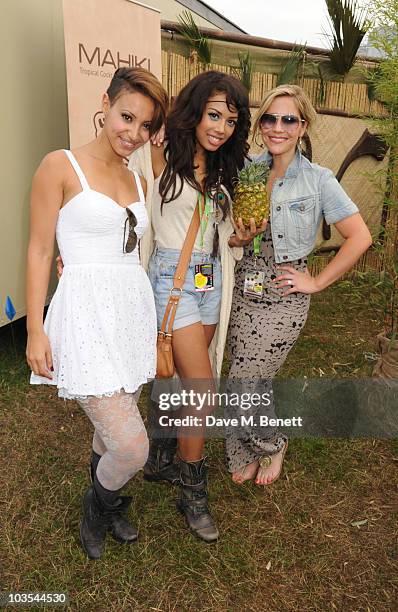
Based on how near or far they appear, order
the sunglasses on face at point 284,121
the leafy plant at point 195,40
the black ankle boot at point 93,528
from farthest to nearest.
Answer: the leafy plant at point 195,40 < the sunglasses on face at point 284,121 < the black ankle boot at point 93,528

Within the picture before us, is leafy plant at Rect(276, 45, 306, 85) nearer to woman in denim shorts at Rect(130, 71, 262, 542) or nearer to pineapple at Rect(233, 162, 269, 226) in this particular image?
woman in denim shorts at Rect(130, 71, 262, 542)

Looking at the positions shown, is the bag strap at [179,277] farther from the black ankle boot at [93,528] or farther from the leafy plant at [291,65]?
the leafy plant at [291,65]

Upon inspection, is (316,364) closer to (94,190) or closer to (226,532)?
(226,532)

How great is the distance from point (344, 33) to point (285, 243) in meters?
5.04

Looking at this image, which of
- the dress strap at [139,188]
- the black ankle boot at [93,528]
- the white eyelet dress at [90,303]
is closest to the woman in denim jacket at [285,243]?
the dress strap at [139,188]

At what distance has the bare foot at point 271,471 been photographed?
3.54 metres

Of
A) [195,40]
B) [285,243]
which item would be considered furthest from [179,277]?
[195,40]

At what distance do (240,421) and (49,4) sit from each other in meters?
3.78

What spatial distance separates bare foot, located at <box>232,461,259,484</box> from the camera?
355cm

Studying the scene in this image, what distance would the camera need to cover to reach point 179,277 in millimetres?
2740

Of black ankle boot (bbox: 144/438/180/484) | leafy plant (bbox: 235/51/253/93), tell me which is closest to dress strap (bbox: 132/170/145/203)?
black ankle boot (bbox: 144/438/180/484)

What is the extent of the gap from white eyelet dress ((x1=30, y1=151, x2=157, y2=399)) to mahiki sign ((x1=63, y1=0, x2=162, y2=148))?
241cm

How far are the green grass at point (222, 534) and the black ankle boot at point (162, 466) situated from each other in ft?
0.24

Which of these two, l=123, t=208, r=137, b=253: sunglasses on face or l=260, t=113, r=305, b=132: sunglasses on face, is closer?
l=123, t=208, r=137, b=253: sunglasses on face
